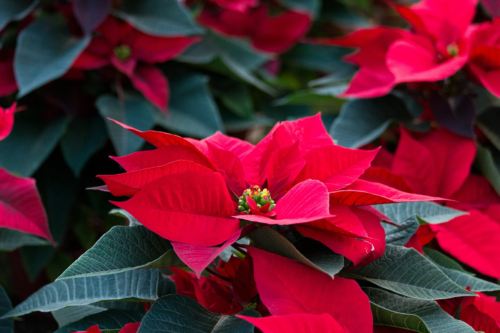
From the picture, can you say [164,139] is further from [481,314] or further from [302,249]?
[481,314]

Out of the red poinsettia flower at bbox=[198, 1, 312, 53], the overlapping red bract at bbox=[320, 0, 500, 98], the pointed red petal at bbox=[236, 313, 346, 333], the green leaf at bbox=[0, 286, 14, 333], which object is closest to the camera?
the pointed red petal at bbox=[236, 313, 346, 333]

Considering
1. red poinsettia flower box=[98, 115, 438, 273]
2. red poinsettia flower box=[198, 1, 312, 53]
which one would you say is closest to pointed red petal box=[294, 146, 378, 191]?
red poinsettia flower box=[98, 115, 438, 273]

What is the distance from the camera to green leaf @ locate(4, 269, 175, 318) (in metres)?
0.32

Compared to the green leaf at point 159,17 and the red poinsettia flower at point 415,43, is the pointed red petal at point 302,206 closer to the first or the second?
the red poinsettia flower at point 415,43

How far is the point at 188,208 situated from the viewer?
0.28 metres

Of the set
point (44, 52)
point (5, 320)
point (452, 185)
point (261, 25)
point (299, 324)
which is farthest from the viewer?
point (261, 25)

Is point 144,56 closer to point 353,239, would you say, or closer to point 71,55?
point 71,55

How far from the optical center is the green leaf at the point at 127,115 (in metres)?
0.60

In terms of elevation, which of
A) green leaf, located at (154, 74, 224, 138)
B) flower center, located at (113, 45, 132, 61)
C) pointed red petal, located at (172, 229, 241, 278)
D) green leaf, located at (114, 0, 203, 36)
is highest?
pointed red petal, located at (172, 229, 241, 278)

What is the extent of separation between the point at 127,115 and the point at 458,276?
1.60 ft

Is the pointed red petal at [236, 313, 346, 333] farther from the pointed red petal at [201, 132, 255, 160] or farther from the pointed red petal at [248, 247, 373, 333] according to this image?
the pointed red petal at [201, 132, 255, 160]

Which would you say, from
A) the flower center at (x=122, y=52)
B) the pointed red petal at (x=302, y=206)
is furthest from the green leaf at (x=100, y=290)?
the flower center at (x=122, y=52)

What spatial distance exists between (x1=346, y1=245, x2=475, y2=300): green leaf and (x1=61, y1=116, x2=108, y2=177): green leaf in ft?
1.50

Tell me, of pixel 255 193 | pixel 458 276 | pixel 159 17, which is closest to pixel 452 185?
pixel 458 276
